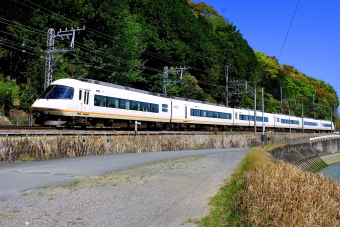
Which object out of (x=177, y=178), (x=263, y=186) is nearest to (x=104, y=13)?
(x=177, y=178)

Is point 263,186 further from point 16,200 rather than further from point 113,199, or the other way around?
point 16,200

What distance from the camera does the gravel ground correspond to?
22.8 feet

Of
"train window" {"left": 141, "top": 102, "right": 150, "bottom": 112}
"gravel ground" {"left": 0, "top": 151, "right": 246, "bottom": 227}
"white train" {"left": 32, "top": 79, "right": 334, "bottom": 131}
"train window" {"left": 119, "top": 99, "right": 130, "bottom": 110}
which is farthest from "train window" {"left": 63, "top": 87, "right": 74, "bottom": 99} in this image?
"gravel ground" {"left": 0, "top": 151, "right": 246, "bottom": 227}

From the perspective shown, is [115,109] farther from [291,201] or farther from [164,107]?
[291,201]

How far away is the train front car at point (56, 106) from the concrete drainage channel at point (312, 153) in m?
14.7

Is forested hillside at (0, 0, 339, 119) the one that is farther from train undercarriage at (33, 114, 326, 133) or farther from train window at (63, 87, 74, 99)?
train undercarriage at (33, 114, 326, 133)

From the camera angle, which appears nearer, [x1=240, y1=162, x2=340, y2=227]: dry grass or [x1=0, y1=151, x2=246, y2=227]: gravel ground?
[x1=240, y1=162, x2=340, y2=227]: dry grass

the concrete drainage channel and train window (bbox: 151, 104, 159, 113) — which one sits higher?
train window (bbox: 151, 104, 159, 113)

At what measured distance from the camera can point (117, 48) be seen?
137ft

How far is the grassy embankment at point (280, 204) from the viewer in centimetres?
596

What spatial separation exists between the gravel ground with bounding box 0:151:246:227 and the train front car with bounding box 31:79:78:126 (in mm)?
9095

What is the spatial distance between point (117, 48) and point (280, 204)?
122 ft

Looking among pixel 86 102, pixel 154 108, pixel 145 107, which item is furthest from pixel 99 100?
pixel 154 108

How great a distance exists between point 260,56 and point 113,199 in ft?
308
